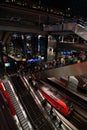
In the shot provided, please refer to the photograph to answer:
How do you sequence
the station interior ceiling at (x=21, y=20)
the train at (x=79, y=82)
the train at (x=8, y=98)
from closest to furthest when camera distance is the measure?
the train at (x=8, y=98), the station interior ceiling at (x=21, y=20), the train at (x=79, y=82)

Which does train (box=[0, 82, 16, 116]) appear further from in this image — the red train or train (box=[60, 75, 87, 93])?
train (box=[60, 75, 87, 93])

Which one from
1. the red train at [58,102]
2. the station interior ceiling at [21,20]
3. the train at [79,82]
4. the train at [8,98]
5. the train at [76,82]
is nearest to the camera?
the train at [8,98]

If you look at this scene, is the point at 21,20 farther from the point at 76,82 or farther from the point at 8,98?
the point at 76,82

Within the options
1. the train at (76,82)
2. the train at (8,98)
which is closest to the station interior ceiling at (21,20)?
the train at (8,98)

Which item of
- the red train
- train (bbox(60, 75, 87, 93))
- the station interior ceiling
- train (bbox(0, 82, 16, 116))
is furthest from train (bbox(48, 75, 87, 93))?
train (bbox(0, 82, 16, 116))

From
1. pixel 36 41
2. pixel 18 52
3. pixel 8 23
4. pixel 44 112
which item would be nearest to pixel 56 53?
pixel 36 41

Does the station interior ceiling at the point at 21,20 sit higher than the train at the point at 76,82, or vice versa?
the station interior ceiling at the point at 21,20

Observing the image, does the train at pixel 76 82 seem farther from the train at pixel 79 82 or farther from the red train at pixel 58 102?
the red train at pixel 58 102

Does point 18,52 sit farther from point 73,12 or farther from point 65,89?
point 73,12

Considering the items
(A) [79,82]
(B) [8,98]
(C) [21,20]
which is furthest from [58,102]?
(C) [21,20]

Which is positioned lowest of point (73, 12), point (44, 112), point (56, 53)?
point (44, 112)

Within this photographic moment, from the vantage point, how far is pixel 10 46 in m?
19.3

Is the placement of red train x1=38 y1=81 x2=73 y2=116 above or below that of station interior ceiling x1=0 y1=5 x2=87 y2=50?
below

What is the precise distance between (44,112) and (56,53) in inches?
464
